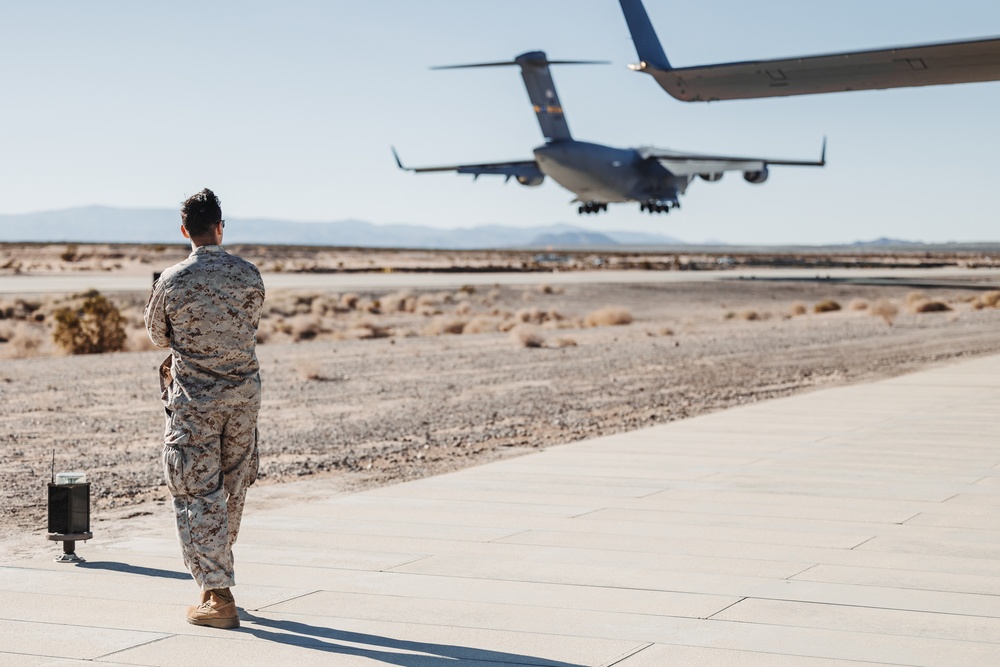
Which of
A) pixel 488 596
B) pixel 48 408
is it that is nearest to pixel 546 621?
pixel 488 596

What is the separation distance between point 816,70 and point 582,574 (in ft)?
22.5

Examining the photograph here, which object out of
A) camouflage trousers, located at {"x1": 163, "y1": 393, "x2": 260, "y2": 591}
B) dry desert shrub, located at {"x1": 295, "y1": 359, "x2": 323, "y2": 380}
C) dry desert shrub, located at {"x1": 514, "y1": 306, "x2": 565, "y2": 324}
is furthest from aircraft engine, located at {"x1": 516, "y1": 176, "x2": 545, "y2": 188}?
camouflage trousers, located at {"x1": 163, "y1": 393, "x2": 260, "y2": 591}

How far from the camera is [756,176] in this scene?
178ft

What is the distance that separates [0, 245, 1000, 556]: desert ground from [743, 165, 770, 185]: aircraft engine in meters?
7.14

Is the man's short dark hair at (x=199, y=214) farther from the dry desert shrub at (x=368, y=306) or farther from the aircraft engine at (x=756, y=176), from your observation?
the aircraft engine at (x=756, y=176)

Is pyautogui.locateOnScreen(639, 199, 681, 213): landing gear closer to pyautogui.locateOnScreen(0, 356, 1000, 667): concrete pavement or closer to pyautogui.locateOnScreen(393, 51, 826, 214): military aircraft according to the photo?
pyautogui.locateOnScreen(393, 51, 826, 214): military aircraft

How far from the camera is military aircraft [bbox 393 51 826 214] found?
51.2 meters

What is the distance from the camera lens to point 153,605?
5.56 metres

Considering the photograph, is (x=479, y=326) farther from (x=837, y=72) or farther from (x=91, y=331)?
(x=837, y=72)

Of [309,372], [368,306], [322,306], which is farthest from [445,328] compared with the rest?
[309,372]

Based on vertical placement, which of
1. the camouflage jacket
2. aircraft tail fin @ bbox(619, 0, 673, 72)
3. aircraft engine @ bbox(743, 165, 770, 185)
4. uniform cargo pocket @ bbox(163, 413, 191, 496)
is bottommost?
uniform cargo pocket @ bbox(163, 413, 191, 496)

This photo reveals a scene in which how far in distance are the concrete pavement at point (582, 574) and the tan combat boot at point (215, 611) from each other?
57 mm

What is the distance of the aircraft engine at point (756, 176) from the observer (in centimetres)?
5381

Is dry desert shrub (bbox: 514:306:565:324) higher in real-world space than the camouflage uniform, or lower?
lower
